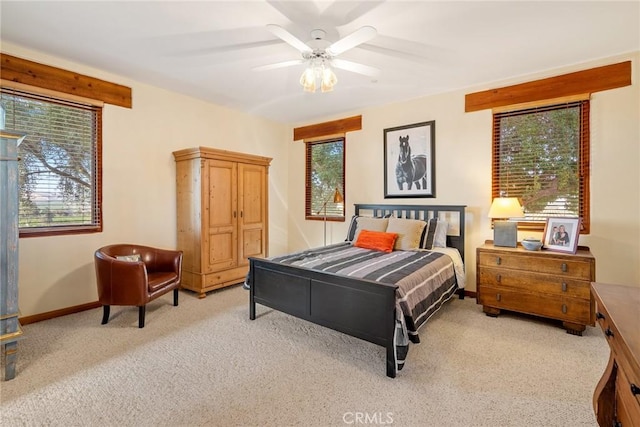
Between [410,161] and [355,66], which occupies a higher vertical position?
[355,66]

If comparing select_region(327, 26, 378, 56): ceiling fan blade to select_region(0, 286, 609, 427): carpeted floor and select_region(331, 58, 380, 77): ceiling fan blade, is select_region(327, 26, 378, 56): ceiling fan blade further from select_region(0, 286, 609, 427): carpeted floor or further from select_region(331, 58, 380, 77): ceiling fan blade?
select_region(0, 286, 609, 427): carpeted floor

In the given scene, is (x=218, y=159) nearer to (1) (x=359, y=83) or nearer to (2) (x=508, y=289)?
(1) (x=359, y=83)

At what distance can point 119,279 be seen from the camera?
9.49 ft

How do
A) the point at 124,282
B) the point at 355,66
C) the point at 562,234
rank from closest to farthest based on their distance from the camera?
1. the point at 355,66
2. the point at 124,282
3. the point at 562,234

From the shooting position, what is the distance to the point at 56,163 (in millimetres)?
3172

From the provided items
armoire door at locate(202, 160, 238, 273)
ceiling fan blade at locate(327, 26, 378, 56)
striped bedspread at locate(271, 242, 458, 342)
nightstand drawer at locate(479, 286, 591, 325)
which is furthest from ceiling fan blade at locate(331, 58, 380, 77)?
nightstand drawer at locate(479, 286, 591, 325)

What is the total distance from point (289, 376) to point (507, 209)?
277cm

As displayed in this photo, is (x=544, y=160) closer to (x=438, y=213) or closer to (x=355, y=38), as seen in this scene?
(x=438, y=213)

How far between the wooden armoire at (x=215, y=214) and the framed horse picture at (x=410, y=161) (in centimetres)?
197

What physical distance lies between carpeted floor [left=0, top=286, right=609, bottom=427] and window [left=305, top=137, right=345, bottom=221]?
2533 mm

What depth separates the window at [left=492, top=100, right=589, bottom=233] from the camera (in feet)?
10.5

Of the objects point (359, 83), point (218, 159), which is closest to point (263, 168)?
point (218, 159)

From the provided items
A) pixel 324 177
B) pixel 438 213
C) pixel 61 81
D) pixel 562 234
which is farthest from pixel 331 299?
pixel 61 81

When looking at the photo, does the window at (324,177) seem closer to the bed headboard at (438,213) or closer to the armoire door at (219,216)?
the bed headboard at (438,213)
